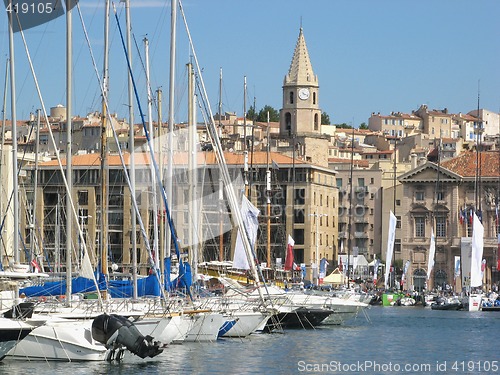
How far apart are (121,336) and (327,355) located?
10.5 m

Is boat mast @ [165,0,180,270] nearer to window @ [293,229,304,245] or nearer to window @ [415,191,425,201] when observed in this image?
window @ [293,229,304,245]

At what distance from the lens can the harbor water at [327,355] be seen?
1458 inches

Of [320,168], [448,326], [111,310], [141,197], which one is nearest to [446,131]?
[320,168]

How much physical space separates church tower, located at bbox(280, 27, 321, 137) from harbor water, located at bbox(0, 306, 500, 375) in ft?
241

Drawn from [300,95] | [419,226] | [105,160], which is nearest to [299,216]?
[419,226]

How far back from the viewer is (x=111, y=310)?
128 feet

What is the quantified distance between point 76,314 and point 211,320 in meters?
7.46

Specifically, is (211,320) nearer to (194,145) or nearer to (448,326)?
(194,145)

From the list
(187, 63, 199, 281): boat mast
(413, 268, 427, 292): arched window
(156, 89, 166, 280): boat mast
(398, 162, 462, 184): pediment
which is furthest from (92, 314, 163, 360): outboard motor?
(398, 162, 462, 184): pediment

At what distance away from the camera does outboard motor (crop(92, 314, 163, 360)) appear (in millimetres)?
35250

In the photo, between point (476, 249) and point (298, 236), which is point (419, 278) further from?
point (476, 249)

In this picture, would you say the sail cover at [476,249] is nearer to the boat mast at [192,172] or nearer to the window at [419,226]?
the boat mast at [192,172]

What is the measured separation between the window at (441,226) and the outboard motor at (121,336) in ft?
278

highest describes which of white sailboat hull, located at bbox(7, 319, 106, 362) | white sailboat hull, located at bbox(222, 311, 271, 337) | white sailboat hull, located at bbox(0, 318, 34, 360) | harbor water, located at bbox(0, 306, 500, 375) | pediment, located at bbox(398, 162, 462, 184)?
pediment, located at bbox(398, 162, 462, 184)
